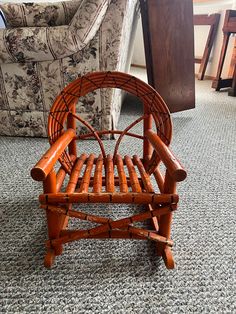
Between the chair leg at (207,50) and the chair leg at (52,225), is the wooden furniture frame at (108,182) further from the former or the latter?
the chair leg at (207,50)

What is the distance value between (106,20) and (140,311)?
1214 millimetres

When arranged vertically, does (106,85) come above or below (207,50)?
above

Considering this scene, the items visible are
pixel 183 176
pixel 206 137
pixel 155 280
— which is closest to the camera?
pixel 183 176

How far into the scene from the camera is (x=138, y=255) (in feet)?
2.49

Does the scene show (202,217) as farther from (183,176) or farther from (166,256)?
(183,176)

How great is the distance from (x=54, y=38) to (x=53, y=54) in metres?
0.08

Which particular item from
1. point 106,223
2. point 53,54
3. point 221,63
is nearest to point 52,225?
point 106,223

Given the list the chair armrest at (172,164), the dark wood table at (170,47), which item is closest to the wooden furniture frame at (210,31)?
the dark wood table at (170,47)

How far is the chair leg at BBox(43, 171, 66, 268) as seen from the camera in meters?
0.64

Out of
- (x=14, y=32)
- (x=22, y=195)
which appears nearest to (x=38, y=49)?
(x=14, y=32)

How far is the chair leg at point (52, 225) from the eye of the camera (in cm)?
64

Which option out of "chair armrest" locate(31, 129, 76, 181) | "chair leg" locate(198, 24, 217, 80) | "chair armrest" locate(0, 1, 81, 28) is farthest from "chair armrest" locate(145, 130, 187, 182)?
"chair leg" locate(198, 24, 217, 80)

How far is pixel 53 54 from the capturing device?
4.28 feet

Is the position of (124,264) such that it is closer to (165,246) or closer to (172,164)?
(165,246)
